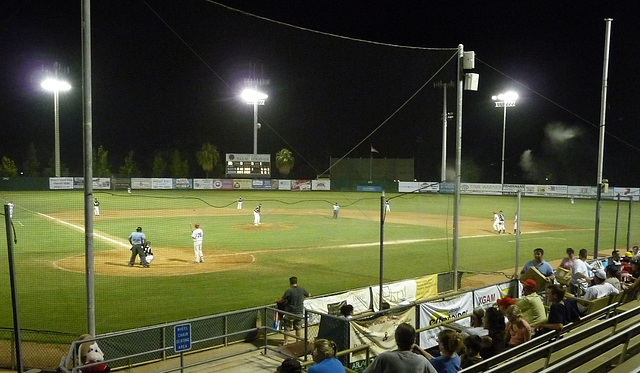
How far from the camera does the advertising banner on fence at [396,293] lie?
42.6ft

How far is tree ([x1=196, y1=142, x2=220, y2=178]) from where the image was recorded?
85188 mm

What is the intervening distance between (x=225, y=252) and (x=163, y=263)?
355cm

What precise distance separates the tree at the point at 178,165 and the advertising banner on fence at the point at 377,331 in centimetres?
7893

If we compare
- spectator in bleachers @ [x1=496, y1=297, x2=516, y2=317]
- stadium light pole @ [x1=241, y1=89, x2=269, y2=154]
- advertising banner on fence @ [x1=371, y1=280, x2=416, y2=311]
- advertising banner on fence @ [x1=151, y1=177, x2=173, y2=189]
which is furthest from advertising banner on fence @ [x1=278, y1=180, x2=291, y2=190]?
spectator in bleachers @ [x1=496, y1=297, x2=516, y2=317]

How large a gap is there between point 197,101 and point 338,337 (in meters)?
21.2

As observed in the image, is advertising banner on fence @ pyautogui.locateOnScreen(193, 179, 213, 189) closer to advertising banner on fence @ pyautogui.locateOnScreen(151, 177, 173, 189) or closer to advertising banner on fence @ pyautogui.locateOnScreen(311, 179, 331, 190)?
advertising banner on fence @ pyautogui.locateOnScreen(151, 177, 173, 189)

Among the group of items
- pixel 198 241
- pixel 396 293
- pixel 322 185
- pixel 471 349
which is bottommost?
pixel 396 293

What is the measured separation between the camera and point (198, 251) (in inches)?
803

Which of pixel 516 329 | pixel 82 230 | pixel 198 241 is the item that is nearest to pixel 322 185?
pixel 82 230

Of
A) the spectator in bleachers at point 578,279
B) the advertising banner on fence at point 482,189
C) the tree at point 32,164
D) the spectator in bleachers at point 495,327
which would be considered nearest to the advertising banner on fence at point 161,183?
the tree at point 32,164

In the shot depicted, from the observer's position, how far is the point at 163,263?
66.7ft

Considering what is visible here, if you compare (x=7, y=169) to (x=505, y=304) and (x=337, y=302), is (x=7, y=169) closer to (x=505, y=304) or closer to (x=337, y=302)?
(x=337, y=302)

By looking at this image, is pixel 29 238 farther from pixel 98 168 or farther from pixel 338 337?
pixel 98 168

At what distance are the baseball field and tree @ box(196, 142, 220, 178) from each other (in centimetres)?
4009
